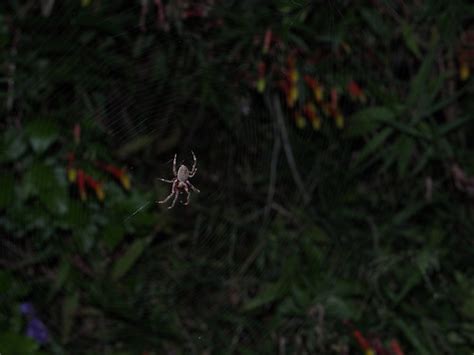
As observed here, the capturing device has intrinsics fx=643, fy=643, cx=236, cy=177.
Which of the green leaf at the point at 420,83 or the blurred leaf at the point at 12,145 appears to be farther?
the green leaf at the point at 420,83

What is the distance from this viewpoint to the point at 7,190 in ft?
6.79

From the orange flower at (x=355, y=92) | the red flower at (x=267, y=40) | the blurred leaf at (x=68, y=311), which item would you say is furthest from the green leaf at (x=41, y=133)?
the orange flower at (x=355, y=92)

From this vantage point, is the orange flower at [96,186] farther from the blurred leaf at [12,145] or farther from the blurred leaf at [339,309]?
the blurred leaf at [339,309]

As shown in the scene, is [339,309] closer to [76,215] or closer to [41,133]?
[76,215]

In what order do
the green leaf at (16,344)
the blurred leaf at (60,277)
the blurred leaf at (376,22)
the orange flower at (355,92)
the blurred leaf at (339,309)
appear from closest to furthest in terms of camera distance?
the green leaf at (16,344)
the blurred leaf at (60,277)
the blurred leaf at (339,309)
the orange flower at (355,92)
the blurred leaf at (376,22)

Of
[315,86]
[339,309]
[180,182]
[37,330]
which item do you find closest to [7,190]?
[37,330]

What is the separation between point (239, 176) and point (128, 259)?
25.1 inches

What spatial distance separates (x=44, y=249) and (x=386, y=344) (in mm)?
1292

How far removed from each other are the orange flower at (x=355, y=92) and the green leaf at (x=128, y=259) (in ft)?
3.20

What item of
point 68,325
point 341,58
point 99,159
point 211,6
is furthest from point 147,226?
point 341,58

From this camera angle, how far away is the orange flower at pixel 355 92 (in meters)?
2.50

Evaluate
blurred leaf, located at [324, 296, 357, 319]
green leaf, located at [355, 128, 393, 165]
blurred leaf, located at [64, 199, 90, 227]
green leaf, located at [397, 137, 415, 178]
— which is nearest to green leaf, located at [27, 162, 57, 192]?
blurred leaf, located at [64, 199, 90, 227]

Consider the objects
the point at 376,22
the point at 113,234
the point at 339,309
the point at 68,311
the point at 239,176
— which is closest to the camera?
the point at 113,234

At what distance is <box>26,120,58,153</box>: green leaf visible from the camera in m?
2.04
